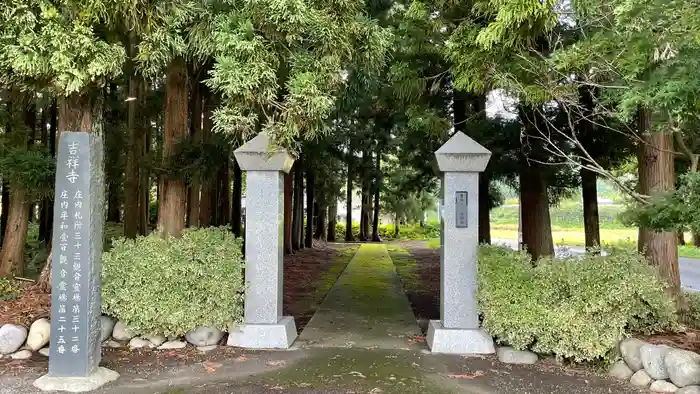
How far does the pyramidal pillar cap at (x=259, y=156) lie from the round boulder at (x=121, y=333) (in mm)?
2266

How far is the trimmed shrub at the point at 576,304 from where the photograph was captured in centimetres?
495

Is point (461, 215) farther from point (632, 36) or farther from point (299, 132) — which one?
point (632, 36)

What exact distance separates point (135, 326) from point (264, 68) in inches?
125

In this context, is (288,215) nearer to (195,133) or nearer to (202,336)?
(195,133)

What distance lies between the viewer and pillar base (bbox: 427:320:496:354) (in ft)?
18.3

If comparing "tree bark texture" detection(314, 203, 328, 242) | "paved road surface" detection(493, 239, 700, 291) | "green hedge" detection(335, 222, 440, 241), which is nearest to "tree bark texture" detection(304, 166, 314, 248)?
"tree bark texture" detection(314, 203, 328, 242)

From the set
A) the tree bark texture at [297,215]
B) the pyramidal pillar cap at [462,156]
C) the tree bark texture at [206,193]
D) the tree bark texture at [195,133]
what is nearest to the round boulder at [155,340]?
the tree bark texture at [195,133]

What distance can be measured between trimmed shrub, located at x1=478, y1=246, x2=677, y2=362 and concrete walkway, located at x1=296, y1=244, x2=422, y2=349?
1214mm

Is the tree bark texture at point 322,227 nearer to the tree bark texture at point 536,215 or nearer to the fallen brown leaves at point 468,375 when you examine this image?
the tree bark texture at point 536,215

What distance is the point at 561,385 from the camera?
459 cm

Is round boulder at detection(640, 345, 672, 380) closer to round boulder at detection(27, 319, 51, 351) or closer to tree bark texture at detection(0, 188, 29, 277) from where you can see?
round boulder at detection(27, 319, 51, 351)

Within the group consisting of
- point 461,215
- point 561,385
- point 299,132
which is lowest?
point 561,385

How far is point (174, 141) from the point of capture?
25.1ft

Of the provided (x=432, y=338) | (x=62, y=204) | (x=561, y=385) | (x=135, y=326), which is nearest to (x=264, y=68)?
(x=62, y=204)
